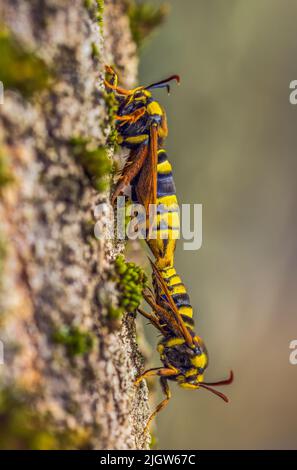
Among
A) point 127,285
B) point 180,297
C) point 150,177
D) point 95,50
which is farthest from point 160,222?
point 95,50

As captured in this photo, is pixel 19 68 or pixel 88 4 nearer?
pixel 19 68

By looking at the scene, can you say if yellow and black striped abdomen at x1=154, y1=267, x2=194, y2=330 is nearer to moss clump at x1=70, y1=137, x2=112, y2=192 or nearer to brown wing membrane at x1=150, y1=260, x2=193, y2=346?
brown wing membrane at x1=150, y1=260, x2=193, y2=346

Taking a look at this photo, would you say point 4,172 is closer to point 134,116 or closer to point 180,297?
point 134,116

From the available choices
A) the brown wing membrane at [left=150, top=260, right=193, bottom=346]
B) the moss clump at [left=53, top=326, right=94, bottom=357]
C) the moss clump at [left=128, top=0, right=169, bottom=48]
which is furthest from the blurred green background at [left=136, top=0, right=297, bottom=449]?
the moss clump at [left=53, top=326, right=94, bottom=357]

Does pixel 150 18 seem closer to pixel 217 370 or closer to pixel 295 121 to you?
pixel 295 121

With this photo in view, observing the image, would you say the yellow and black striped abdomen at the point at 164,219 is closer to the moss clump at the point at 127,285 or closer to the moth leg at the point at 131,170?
the moth leg at the point at 131,170

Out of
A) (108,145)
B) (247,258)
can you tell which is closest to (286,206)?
(247,258)
